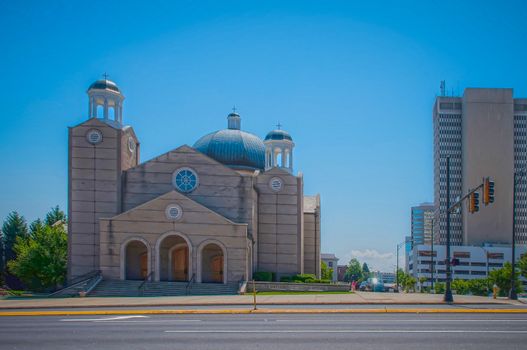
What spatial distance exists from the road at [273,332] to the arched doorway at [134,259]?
26.0 m

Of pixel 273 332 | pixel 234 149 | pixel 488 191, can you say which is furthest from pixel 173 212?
pixel 273 332

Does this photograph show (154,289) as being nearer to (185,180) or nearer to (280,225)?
(185,180)

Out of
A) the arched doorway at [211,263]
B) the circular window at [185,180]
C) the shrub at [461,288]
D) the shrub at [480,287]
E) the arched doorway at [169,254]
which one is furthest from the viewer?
the shrub at [480,287]

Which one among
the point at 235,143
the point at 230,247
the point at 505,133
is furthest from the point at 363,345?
the point at 505,133

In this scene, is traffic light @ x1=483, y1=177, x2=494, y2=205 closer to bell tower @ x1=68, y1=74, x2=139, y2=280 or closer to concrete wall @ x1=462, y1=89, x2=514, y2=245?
bell tower @ x1=68, y1=74, x2=139, y2=280

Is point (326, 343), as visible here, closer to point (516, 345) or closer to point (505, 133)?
point (516, 345)

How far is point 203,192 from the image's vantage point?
2028 inches

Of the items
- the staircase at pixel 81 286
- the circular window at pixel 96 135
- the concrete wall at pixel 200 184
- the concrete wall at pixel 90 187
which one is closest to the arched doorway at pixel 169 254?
the concrete wall at pixel 200 184

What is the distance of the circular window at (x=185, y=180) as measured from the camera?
51.3 meters

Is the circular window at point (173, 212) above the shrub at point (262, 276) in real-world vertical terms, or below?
above

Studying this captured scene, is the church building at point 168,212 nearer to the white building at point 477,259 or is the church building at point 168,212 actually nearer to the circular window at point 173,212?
the circular window at point 173,212

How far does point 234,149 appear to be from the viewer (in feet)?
209

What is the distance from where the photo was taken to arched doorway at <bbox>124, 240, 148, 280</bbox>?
4744cm

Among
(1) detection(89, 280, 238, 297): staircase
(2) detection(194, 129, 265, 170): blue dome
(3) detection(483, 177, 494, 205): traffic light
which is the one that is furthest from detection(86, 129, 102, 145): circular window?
(3) detection(483, 177, 494, 205): traffic light
